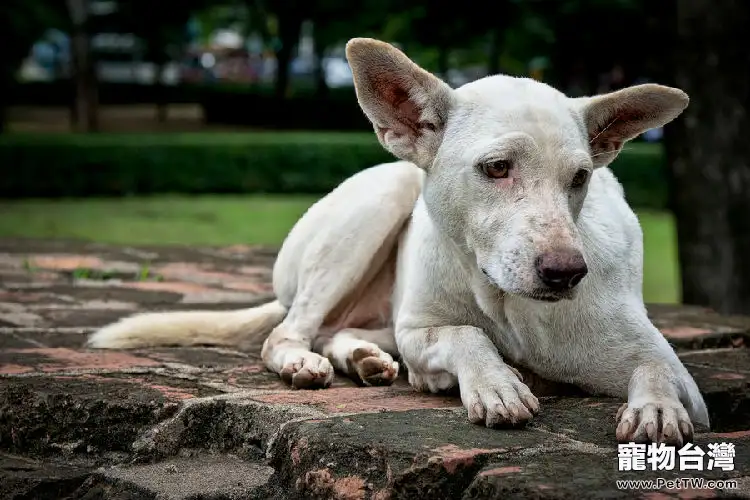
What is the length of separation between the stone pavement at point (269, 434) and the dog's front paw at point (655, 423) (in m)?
0.06

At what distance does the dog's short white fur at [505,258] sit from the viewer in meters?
2.99

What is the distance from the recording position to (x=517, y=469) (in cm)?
260

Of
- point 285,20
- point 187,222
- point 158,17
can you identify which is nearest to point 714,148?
point 187,222

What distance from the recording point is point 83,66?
21969 millimetres

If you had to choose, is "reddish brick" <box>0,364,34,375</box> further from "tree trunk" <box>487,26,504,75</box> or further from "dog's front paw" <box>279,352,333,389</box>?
"tree trunk" <box>487,26,504,75</box>

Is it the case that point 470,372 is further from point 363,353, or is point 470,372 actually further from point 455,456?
point 363,353

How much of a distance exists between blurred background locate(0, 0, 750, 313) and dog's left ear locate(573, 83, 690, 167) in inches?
146

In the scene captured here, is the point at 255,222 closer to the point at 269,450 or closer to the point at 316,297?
the point at 316,297

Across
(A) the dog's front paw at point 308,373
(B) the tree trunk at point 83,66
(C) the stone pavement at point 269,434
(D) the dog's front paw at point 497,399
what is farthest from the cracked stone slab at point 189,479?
(B) the tree trunk at point 83,66

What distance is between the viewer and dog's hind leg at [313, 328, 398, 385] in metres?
3.64

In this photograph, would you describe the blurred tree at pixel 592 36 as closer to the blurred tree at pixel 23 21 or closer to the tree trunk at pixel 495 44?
the tree trunk at pixel 495 44

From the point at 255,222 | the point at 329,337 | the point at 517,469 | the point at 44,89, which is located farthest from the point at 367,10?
the point at 517,469

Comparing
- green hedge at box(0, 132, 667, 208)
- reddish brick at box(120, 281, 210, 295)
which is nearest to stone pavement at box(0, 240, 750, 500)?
reddish brick at box(120, 281, 210, 295)

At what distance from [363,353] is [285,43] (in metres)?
22.9
